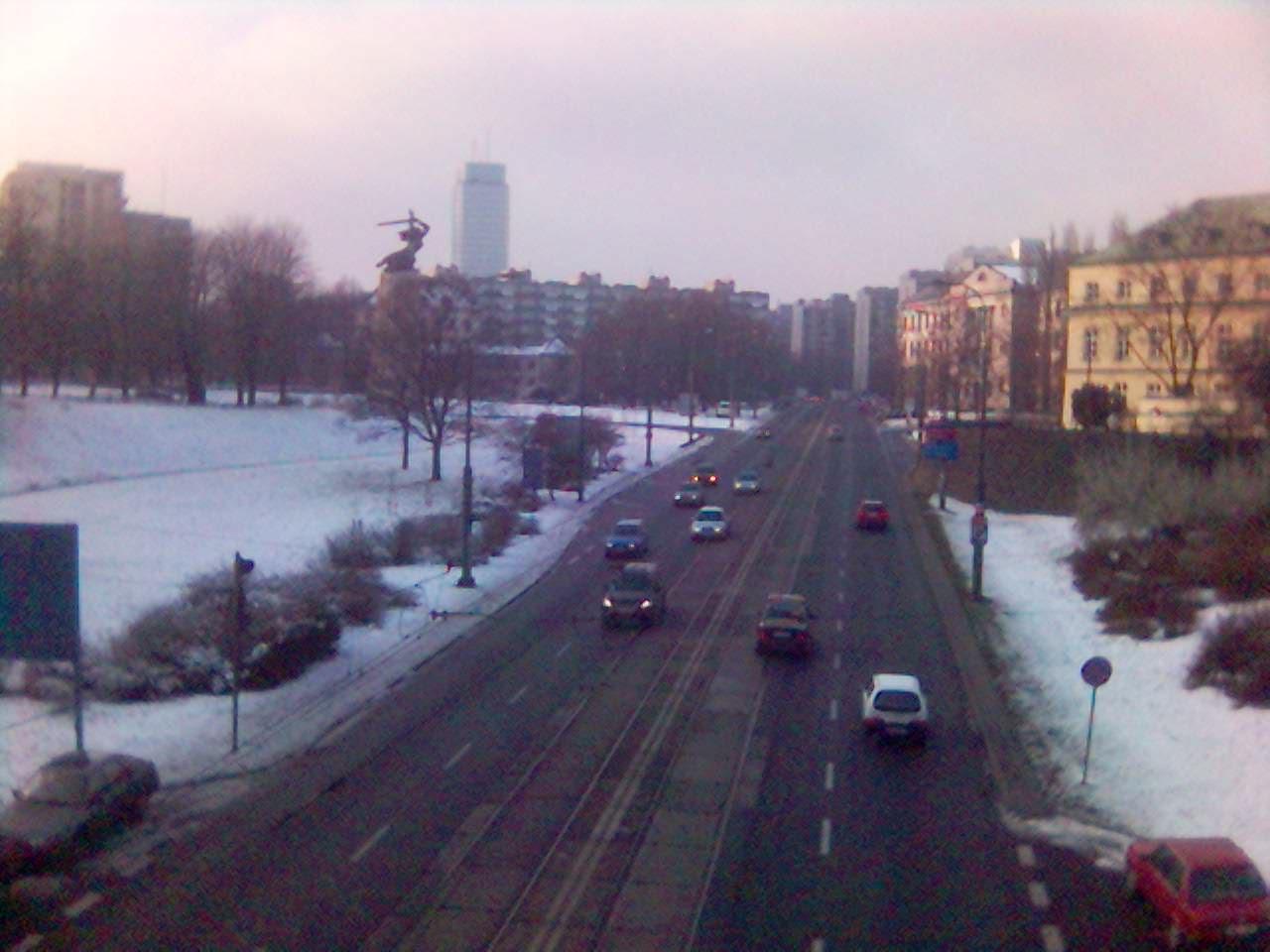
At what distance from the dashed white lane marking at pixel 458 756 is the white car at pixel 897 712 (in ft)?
17.9

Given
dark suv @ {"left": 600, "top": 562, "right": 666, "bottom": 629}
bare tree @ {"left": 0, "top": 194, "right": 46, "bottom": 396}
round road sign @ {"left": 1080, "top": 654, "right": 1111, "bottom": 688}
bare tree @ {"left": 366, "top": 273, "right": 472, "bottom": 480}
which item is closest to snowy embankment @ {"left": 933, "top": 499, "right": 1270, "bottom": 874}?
round road sign @ {"left": 1080, "top": 654, "right": 1111, "bottom": 688}

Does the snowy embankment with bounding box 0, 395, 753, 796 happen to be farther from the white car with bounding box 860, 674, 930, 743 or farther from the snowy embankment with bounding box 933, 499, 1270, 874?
the snowy embankment with bounding box 933, 499, 1270, 874

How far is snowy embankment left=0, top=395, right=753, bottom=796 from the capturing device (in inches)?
711

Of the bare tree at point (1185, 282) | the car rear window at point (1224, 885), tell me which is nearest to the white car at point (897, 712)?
the car rear window at point (1224, 885)

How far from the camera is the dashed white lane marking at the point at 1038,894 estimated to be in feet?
40.4

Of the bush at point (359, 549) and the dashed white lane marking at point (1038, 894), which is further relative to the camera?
the bush at point (359, 549)

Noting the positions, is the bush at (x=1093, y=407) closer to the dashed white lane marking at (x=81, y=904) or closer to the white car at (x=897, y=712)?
the white car at (x=897, y=712)

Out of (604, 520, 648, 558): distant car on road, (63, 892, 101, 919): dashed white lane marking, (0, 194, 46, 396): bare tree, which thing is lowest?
(63, 892, 101, 919): dashed white lane marking

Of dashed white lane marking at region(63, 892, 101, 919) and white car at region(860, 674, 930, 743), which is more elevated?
white car at region(860, 674, 930, 743)

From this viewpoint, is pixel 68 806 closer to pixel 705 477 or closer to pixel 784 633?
pixel 784 633

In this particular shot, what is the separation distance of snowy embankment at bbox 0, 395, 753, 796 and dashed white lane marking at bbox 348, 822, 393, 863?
345 cm

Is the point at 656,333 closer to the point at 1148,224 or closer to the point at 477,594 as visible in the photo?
the point at 1148,224

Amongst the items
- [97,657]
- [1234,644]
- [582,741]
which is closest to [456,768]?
[582,741]

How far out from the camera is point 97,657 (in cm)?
2025
